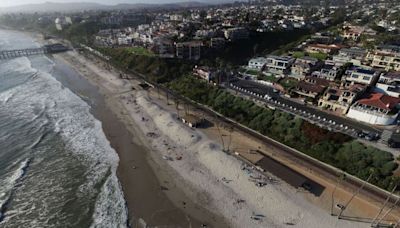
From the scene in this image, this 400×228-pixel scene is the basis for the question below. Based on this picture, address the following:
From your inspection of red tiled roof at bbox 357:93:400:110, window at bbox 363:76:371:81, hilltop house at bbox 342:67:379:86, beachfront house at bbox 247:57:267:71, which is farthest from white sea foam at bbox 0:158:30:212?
window at bbox 363:76:371:81

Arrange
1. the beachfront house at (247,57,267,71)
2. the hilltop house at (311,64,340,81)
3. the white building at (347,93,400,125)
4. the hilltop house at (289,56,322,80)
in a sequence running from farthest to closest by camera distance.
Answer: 1. the beachfront house at (247,57,267,71)
2. the hilltop house at (289,56,322,80)
3. the hilltop house at (311,64,340,81)
4. the white building at (347,93,400,125)

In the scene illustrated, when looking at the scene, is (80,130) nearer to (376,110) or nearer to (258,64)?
(258,64)

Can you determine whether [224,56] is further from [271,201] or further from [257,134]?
[271,201]

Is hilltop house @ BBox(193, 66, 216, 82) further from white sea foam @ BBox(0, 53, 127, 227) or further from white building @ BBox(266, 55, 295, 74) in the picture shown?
white sea foam @ BBox(0, 53, 127, 227)

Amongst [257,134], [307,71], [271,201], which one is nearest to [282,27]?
[307,71]

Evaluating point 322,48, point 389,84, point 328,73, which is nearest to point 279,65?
point 328,73

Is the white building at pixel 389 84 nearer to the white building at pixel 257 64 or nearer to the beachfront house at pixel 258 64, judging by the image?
the beachfront house at pixel 258 64
